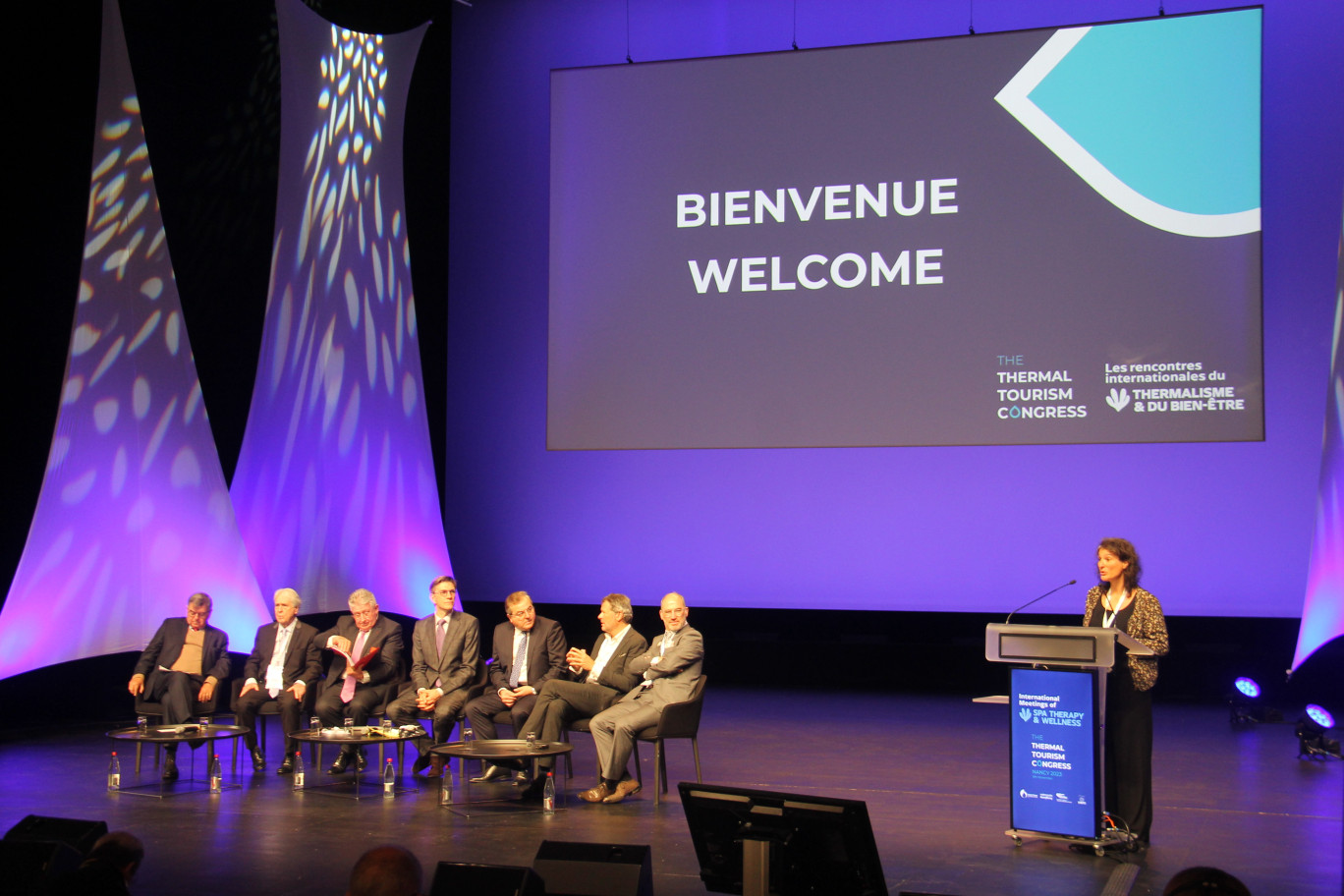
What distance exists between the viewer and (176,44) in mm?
7527

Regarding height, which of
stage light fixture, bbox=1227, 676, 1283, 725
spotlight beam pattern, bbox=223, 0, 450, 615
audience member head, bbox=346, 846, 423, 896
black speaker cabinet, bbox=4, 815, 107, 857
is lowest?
stage light fixture, bbox=1227, 676, 1283, 725

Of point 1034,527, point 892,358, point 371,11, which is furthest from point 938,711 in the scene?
point 371,11

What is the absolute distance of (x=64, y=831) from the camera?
289 cm

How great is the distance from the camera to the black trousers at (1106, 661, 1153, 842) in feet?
14.7

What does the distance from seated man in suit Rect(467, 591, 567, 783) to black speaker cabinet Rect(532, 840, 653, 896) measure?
10.0 ft

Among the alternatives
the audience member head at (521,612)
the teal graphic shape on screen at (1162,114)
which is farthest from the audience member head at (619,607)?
the teal graphic shape on screen at (1162,114)

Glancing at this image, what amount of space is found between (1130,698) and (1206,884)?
2.84 meters

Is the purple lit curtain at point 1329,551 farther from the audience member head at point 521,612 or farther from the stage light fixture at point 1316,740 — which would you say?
the audience member head at point 521,612

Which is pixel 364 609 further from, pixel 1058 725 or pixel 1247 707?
pixel 1247 707

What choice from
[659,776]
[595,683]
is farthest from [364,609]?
[659,776]

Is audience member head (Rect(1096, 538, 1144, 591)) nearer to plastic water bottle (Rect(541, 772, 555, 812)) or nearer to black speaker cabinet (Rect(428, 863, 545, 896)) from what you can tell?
plastic water bottle (Rect(541, 772, 555, 812))

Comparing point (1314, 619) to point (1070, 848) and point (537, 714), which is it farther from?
point (537, 714)

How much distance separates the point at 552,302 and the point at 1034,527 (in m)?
3.79

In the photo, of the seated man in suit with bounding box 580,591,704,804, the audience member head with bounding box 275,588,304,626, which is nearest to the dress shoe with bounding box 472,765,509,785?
the seated man in suit with bounding box 580,591,704,804
